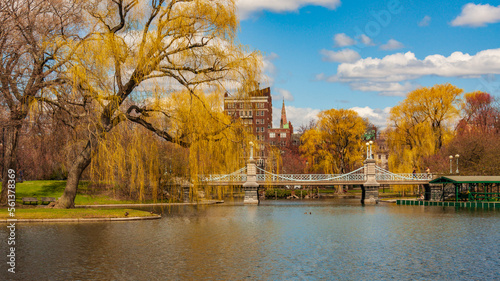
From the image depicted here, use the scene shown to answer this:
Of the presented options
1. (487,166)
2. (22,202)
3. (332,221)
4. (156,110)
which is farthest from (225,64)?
(487,166)

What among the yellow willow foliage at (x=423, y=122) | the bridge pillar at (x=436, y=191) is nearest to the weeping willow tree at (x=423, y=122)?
the yellow willow foliage at (x=423, y=122)

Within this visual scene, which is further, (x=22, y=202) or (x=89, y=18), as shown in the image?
(x=22, y=202)

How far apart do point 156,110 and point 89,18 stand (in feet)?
22.3

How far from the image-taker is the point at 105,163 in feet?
96.3

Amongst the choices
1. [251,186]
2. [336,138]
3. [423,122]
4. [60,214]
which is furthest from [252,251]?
[336,138]

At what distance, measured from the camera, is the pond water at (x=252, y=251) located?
1761 cm

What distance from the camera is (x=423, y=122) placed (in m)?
74.6

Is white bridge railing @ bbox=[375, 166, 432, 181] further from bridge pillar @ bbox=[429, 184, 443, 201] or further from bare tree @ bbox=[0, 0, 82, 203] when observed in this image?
bare tree @ bbox=[0, 0, 82, 203]

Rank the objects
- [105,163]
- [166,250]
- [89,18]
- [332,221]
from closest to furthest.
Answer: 1. [166,250]
2. [105,163]
3. [89,18]
4. [332,221]

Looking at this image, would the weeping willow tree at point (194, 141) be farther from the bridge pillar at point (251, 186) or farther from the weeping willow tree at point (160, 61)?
the bridge pillar at point (251, 186)

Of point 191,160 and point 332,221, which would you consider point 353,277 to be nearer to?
point 191,160

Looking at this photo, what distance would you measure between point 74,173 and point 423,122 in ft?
177

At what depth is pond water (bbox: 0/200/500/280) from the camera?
17.6 metres

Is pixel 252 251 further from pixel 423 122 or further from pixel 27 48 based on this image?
pixel 423 122
